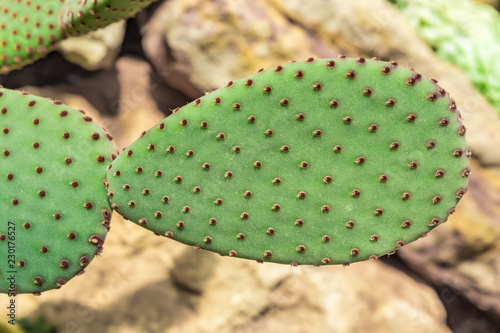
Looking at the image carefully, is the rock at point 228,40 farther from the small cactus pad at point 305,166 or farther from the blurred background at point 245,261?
the small cactus pad at point 305,166

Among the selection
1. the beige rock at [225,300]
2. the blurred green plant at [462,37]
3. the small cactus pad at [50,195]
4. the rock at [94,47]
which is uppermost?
the blurred green plant at [462,37]

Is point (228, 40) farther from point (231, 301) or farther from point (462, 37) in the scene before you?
point (462, 37)

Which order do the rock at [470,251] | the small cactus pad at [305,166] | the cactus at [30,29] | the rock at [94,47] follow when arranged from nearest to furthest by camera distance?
the small cactus pad at [305,166] < the cactus at [30,29] < the rock at [470,251] < the rock at [94,47]

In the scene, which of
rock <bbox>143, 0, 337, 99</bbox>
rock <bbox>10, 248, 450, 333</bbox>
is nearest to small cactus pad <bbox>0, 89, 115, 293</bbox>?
rock <bbox>10, 248, 450, 333</bbox>

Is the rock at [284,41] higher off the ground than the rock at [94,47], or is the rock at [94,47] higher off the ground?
the rock at [284,41]

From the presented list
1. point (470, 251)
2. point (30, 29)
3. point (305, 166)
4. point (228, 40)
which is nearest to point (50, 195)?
point (305, 166)

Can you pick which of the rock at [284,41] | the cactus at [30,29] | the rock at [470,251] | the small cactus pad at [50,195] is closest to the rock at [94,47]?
the rock at [284,41]

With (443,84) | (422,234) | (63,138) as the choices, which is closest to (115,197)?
(63,138)
